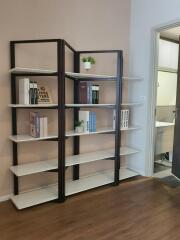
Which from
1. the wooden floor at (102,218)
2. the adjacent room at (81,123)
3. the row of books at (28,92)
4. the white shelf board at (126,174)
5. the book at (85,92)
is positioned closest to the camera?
the wooden floor at (102,218)

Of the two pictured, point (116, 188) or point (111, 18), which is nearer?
point (116, 188)

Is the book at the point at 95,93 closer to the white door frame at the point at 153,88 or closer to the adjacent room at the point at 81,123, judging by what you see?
the adjacent room at the point at 81,123

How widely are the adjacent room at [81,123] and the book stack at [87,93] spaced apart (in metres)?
0.01

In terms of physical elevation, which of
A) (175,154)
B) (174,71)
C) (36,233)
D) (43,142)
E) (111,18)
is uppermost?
(111,18)

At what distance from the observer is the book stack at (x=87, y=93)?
2941 millimetres

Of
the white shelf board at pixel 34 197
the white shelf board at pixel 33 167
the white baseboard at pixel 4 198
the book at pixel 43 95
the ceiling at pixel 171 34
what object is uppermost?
the ceiling at pixel 171 34

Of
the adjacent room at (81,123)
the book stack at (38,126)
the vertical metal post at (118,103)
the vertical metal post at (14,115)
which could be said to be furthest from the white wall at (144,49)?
the vertical metal post at (14,115)

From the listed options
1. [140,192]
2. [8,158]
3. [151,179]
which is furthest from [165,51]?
[8,158]

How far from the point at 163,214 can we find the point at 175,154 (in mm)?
1092

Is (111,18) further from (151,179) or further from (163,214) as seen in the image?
(163,214)

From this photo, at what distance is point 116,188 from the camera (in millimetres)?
3035

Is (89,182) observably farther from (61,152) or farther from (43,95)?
(43,95)

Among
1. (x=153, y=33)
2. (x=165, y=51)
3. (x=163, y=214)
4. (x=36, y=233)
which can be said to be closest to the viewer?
(x=36, y=233)

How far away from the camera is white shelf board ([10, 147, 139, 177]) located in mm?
2499
